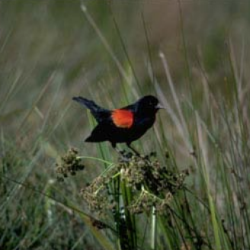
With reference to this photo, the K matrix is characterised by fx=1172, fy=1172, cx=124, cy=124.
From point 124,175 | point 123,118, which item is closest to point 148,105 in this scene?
point 123,118

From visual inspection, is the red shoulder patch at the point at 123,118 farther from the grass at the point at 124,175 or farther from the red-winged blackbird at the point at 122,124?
the grass at the point at 124,175

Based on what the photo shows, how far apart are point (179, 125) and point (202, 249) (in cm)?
59

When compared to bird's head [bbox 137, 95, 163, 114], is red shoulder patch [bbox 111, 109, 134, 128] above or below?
below

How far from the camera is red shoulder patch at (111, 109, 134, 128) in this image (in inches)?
117

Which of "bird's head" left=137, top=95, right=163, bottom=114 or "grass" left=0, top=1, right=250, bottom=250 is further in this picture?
"bird's head" left=137, top=95, right=163, bottom=114

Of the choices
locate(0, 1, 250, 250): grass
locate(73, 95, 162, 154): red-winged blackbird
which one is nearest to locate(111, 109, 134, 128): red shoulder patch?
locate(73, 95, 162, 154): red-winged blackbird

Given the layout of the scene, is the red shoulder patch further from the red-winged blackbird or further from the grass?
the grass

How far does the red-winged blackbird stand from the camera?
2.96 meters

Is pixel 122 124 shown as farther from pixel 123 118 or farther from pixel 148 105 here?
pixel 148 105

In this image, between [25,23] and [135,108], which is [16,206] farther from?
[25,23]

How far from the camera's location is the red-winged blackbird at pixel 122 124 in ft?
9.70

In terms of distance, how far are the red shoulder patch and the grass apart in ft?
0.33

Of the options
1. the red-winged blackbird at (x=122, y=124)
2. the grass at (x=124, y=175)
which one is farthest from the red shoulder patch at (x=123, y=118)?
the grass at (x=124, y=175)

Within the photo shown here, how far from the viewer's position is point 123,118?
2.99m
